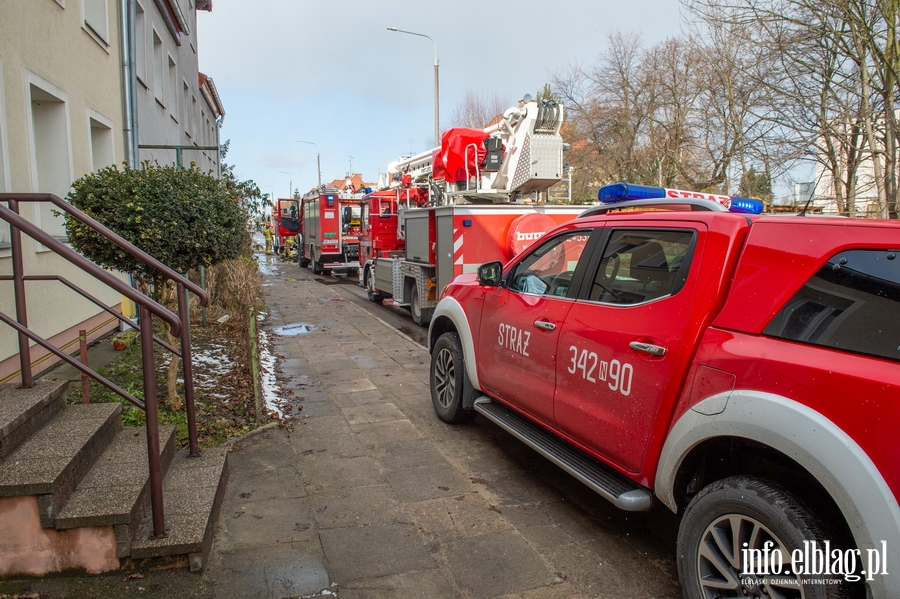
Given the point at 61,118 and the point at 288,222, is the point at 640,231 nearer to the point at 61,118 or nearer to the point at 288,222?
the point at 61,118

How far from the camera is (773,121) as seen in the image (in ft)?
43.7

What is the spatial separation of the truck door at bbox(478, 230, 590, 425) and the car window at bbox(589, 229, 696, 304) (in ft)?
0.72

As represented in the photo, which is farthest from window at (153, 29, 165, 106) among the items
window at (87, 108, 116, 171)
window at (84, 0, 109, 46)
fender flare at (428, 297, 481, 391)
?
fender flare at (428, 297, 481, 391)

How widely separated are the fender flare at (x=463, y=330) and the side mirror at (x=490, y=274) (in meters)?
0.42

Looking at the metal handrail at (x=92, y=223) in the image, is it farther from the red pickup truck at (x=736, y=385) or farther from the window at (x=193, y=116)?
the window at (x=193, y=116)

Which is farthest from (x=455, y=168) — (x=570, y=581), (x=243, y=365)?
(x=570, y=581)

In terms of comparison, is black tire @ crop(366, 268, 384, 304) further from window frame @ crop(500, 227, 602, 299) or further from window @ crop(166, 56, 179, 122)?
window frame @ crop(500, 227, 602, 299)

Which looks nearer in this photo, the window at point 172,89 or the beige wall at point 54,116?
the beige wall at point 54,116

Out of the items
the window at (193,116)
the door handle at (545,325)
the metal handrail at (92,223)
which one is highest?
the window at (193,116)

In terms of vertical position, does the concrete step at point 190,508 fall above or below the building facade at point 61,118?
below

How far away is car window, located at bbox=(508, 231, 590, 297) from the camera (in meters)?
3.88

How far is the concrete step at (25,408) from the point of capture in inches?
122

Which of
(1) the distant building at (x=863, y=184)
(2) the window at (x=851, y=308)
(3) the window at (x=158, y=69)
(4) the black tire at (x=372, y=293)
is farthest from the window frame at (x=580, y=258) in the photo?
(3) the window at (x=158, y=69)

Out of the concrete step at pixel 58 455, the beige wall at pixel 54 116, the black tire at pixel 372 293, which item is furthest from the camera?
the black tire at pixel 372 293
